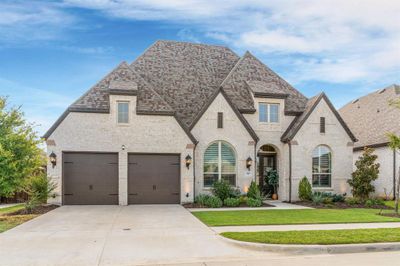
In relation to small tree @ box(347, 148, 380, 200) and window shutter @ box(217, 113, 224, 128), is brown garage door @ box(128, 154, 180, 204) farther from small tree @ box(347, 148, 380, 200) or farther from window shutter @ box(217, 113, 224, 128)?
small tree @ box(347, 148, 380, 200)

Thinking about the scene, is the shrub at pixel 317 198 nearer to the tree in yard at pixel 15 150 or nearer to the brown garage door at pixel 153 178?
the brown garage door at pixel 153 178

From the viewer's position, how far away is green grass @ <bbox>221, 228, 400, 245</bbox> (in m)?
7.91

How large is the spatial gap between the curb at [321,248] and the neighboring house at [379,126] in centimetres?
1268

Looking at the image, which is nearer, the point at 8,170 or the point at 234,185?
the point at 8,170

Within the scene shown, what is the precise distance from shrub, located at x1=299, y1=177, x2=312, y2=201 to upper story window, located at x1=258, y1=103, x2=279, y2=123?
3.85 meters

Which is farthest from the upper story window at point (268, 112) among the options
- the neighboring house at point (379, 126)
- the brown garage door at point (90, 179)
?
the brown garage door at point (90, 179)

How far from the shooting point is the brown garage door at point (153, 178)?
16.7 m

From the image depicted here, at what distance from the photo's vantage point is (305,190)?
1789 centimetres

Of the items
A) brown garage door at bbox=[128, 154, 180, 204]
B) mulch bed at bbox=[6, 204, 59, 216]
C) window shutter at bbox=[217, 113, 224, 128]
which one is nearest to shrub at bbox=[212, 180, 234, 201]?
brown garage door at bbox=[128, 154, 180, 204]

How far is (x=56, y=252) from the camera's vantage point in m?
7.29

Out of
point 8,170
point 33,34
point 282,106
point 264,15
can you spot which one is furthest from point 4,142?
point 282,106

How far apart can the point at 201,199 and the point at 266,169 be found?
17.5 feet

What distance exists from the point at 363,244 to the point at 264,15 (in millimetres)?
9856

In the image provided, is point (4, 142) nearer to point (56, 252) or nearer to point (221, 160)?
point (56, 252)
